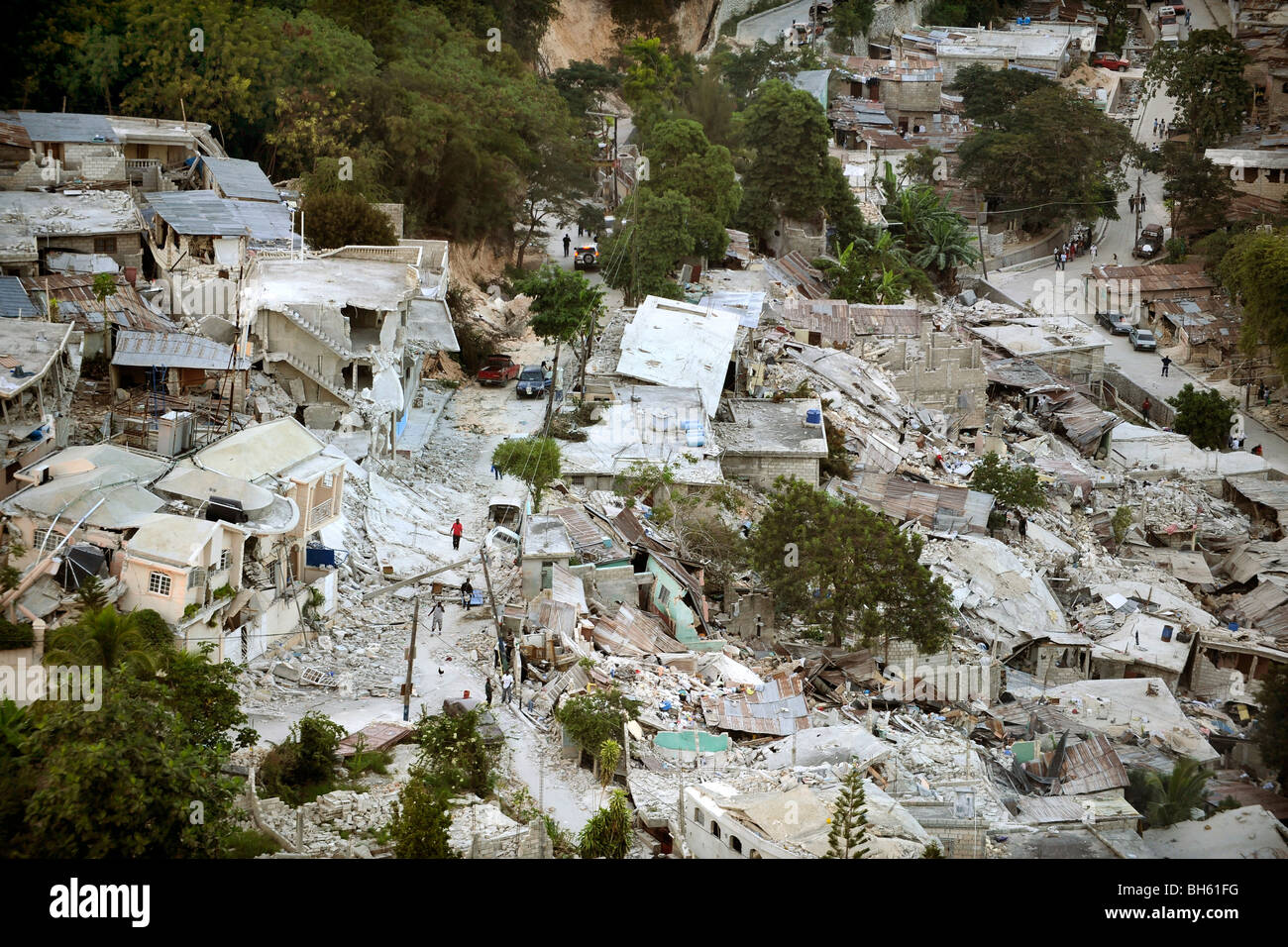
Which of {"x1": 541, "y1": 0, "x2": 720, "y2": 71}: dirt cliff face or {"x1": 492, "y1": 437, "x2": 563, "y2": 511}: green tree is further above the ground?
{"x1": 541, "y1": 0, "x2": 720, "y2": 71}: dirt cliff face

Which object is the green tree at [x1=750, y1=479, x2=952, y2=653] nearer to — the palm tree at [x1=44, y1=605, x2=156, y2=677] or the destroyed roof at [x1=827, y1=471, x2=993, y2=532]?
the destroyed roof at [x1=827, y1=471, x2=993, y2=532]

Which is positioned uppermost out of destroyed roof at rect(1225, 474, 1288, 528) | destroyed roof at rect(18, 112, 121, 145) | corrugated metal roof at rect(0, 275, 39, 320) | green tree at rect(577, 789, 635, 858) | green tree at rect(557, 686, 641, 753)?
destroyed roof at rect(18, 112, 121, 145)

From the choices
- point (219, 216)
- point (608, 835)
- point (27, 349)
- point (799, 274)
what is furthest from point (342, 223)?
point (608, 835)

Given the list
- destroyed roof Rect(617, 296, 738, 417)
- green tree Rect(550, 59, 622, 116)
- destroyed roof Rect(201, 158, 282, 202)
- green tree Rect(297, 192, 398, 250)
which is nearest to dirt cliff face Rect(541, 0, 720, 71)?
green tree Rect(550, 59, 622, 116)

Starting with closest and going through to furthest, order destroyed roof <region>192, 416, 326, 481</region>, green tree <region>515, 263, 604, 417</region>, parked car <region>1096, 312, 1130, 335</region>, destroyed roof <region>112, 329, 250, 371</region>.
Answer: destroyed roof <region>192, 416, 326, 481</region> < destroyed roof <region>112, 329, 250, 371</region> < green tree <region>515, 263, 604, 417</region> < parked car <region>1096, 312, 1130, 335</region>

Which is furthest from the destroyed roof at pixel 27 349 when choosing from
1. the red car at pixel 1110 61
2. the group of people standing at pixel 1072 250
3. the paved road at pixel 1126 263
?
the red car at pixel 1110 61
